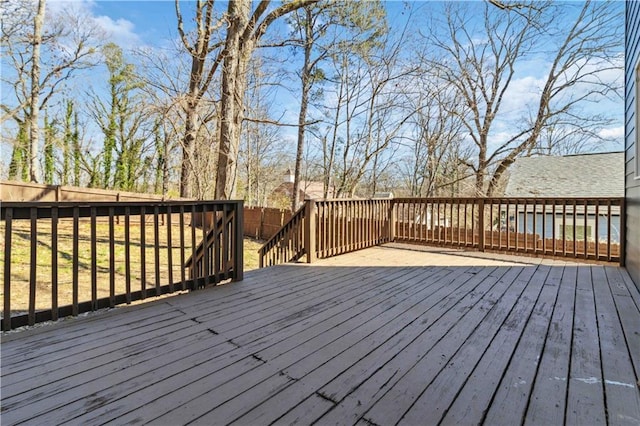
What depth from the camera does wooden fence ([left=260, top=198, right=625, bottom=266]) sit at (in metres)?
4.56

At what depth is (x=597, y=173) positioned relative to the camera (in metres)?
12.2

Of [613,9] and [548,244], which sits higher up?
[613,9]

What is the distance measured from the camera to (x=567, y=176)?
1248 centimetres

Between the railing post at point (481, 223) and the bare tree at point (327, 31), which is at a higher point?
the bare tree at point (327, 31)

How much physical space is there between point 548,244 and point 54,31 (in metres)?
15.4

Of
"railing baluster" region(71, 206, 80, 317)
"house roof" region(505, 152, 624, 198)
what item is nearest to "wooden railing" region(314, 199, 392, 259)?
"railing baluster" region(71, 206, 80, 317)

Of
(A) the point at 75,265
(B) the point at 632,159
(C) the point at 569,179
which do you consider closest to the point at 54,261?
(A) the point at 75,265

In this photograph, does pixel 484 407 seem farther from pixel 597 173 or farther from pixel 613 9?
pixel 597 173

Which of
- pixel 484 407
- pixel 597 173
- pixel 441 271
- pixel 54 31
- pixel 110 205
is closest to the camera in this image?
pixel 484 407

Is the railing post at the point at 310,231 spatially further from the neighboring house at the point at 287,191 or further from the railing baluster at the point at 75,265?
the neighboring house at the point at 287,191

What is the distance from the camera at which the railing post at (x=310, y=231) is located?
4582mm

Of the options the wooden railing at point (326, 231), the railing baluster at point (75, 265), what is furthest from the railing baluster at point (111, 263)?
the wooden railing at point (326, 231)

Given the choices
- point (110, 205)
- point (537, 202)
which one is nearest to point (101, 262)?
point (110, 205)

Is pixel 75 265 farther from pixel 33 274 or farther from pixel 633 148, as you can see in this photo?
pixel 633 148
